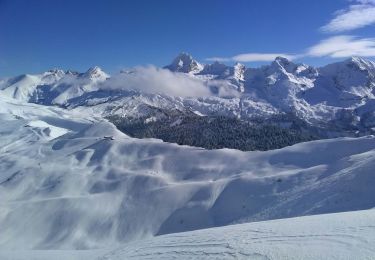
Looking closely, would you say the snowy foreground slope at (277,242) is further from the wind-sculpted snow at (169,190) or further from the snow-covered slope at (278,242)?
the wind-sculpted snow at (169,190)

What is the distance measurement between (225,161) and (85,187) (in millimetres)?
22970

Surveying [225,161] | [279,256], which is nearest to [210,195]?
[225,161]

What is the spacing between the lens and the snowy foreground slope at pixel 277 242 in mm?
19062

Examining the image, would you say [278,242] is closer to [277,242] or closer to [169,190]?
[277,242]

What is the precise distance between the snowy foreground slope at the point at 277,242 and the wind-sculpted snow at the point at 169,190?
61.2 feet

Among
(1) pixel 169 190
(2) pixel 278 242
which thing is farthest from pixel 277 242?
(1) pixel 169 190

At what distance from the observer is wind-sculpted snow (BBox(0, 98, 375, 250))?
165 ft

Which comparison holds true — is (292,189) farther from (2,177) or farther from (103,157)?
(2,177)

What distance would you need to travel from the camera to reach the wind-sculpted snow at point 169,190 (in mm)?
50219

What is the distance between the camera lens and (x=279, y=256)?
19219 millimetres

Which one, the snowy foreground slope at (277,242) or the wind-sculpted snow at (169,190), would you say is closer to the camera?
the snowy foreground slope at (277,242)

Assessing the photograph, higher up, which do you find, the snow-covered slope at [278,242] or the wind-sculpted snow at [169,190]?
the wind-sculpted snow at [169,190]

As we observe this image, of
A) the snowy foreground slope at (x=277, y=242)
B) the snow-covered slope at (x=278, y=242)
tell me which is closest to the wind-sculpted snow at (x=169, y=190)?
the snow-covered slope at (x=278, y=242)

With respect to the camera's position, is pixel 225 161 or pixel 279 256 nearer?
pixel 279 256
